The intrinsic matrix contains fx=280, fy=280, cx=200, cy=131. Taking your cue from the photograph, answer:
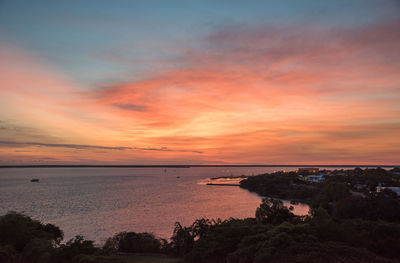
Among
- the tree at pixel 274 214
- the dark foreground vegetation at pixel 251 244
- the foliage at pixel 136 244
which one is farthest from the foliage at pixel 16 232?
the tree at pixel 274 214

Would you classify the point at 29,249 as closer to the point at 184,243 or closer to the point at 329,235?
the point at 184,243

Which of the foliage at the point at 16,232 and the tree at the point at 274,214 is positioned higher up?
the tree at the point at 274,214

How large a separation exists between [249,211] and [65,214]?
150 feet

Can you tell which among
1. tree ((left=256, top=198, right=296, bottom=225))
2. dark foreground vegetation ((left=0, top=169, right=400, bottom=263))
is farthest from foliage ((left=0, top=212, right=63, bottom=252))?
tree ((left=256, top=198, right=296, bottom=225))

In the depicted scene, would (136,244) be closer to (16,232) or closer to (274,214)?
(16,232)

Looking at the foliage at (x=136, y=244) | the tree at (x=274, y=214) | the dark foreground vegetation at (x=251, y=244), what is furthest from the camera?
the tree at (x=274, y=214)

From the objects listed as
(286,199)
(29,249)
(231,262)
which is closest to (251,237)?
(231,262)

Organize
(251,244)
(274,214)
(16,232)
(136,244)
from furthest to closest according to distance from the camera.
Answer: (274,214) → (136,244) → (16,232) → (251,244)

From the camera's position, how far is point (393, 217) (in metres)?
34.6

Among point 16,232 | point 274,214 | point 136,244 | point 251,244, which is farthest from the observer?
point 274,214

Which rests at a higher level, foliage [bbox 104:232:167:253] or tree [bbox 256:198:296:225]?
tree [bbox 256:198:296:225]

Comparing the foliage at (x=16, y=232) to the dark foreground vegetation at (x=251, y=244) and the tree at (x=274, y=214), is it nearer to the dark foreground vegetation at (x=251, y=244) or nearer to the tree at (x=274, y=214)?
the dark foreground vegetation at (x=251, y=244)

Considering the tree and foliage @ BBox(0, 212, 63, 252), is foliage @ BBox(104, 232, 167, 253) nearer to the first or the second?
foliage @ BBox(0, 212, 63, 252)

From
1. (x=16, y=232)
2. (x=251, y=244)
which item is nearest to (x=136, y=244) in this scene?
(x=16, y=232)
